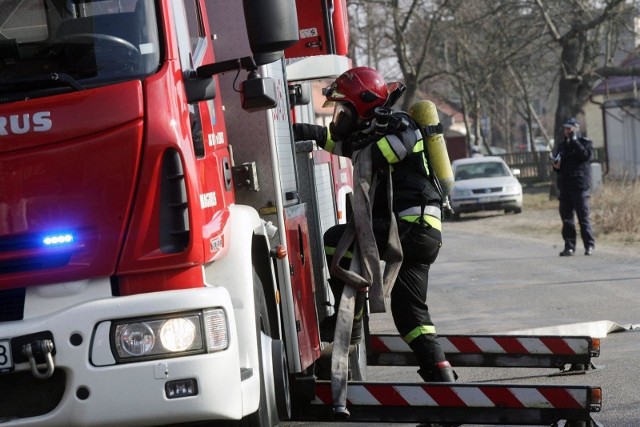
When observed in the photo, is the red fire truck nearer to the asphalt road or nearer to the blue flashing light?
the blue flashing light

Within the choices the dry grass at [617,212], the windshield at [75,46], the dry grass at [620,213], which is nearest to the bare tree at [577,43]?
the dry grass at [617,212]

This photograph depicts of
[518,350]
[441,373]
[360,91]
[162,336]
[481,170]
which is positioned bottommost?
[481,170]

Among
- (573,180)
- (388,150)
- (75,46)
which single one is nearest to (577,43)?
(573,180)

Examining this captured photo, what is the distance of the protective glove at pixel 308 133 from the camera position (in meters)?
7.09

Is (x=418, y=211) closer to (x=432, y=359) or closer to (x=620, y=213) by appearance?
(x=432, y=359)

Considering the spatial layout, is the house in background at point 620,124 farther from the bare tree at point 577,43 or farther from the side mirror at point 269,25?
the side mirror at point 269,25

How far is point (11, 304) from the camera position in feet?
15.9

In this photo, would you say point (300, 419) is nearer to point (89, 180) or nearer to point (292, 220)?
point (292, 220)

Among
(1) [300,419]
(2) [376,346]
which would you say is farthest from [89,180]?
(2) [376,346]

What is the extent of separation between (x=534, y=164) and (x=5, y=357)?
4961 centimetres

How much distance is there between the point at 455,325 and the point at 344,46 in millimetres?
3926

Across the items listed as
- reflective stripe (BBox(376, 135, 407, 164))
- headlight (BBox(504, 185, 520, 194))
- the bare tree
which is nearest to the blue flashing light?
reflective stripe (BBox(376, 135, 407, 164))

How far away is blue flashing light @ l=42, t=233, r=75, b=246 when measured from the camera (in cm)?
480

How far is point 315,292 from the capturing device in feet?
23.3
